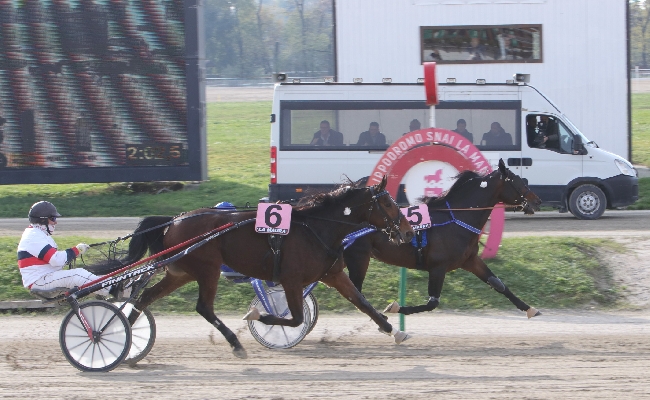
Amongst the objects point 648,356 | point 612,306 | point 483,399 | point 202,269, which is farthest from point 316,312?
point 612,306

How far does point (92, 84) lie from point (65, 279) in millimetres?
9746

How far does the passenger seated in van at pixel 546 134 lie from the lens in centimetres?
1477

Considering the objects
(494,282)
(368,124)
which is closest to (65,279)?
(494,282)

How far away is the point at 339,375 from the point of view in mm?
6789

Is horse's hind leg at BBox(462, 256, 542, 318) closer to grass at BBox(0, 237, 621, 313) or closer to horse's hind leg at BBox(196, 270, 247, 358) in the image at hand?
grass at BBox(0, 237, 621, 313)

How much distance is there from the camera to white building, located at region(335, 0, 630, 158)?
62.6 ft

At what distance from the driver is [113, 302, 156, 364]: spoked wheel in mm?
743

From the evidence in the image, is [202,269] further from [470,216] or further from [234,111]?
[234,111]

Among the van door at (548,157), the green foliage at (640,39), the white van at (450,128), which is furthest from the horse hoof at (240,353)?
the green foliage at (640,39)

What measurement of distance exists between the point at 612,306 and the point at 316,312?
3599 millimetres

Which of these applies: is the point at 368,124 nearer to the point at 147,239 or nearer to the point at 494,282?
the point at 494,282

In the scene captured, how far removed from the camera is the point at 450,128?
1492 centimetres

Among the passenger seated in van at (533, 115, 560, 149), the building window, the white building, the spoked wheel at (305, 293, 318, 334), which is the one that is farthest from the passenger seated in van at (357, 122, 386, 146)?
the spoked wheel at (305, 293, 318, 334)

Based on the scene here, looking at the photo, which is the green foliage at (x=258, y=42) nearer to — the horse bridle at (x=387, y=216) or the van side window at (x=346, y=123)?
the van side window at (x=346, y=123)
